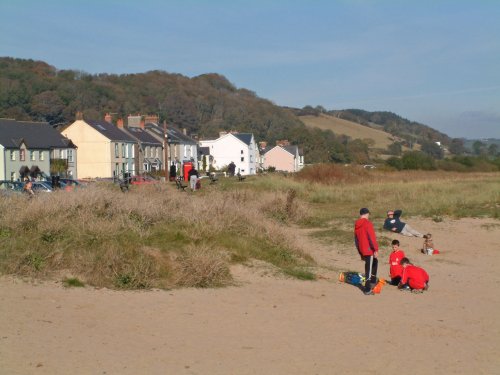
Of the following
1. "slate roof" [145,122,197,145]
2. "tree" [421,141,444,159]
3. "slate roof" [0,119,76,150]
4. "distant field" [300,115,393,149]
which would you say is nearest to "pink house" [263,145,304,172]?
"slate roof" [145,122,197,145]

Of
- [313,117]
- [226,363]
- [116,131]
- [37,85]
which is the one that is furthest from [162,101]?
[226,363]

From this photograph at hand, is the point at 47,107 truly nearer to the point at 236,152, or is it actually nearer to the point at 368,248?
the point at 236,152

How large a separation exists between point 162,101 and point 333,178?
265 feet

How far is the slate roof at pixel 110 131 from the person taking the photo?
62.6 metres

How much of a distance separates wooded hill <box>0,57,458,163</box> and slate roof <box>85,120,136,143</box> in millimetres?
26371

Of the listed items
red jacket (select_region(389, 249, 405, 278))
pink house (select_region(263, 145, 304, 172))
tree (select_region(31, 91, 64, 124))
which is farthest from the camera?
tree (select_region(31, 91, 64, 124))

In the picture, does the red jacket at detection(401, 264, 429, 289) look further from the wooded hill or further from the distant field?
the distant field

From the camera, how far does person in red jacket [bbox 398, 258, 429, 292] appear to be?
12.8 meters

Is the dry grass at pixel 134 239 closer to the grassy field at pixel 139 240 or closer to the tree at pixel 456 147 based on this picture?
the grassy field at pixel 139 240

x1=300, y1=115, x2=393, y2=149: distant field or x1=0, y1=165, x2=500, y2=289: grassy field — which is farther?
x1=300, y1=115, x2=393, y2=149: distant field

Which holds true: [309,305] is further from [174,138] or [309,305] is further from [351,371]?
[174,138]

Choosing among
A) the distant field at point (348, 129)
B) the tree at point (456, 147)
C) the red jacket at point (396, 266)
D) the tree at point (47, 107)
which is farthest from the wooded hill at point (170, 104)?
the red jacket at point (396, 266)

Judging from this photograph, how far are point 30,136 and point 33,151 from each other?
163 centimetres

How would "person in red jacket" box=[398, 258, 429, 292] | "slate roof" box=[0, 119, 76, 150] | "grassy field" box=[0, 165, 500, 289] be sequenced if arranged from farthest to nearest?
1. "slate roof" box=[0, 119, 76, 150]
2. "person in red jacket" box=[398, 258, 429, 292]
3. "grassy field" box=[0, 165, 500, 289]
